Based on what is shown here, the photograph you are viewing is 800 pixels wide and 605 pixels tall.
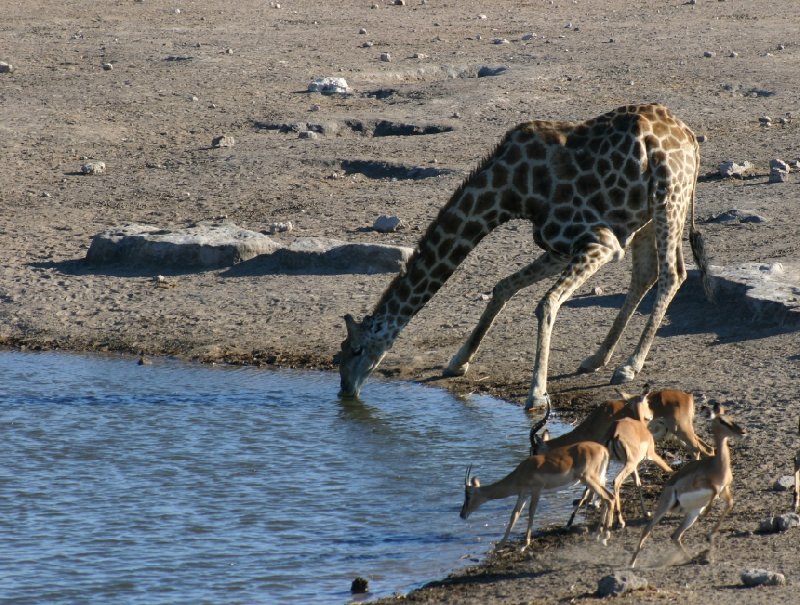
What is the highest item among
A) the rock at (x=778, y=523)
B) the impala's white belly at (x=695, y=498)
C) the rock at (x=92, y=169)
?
the impala's white belly at (x=695, y=498)

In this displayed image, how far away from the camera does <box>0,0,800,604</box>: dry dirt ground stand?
32.6ft

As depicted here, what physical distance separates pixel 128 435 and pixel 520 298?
14.7 ft

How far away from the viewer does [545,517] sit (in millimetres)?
8148

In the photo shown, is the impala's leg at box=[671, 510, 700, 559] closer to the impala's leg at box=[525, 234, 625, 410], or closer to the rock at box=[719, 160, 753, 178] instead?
the impala's leg at box=[525, 234, 625, 410]

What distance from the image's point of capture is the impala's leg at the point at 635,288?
11227mm

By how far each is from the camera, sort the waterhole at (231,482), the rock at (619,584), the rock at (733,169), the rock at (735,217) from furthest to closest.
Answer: the rock at (733,169) → the rock at (735,217) → the waterhole at (231,482) → the rock at (619,584)

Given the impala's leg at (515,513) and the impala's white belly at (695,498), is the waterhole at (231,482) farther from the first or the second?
the impala's white belly at (695,498)

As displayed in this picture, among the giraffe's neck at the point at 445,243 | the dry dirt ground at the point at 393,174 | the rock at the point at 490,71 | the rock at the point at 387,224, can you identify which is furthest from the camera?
the rock at the point at 490,71

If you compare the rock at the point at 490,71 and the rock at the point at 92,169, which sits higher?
the rock at the point at 490,71

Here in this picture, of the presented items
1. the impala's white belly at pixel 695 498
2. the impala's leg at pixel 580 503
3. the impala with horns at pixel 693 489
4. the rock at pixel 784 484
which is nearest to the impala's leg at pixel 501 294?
the impala's leg at pixel 580 503

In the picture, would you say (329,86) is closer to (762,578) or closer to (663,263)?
(663,263)

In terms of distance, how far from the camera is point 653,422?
8.54 metres

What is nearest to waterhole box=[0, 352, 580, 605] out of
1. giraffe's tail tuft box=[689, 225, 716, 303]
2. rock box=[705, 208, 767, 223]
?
giraffe's tail tuft box=[689, 225, 716, 303]

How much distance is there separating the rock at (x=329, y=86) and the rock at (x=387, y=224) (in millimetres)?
6792
